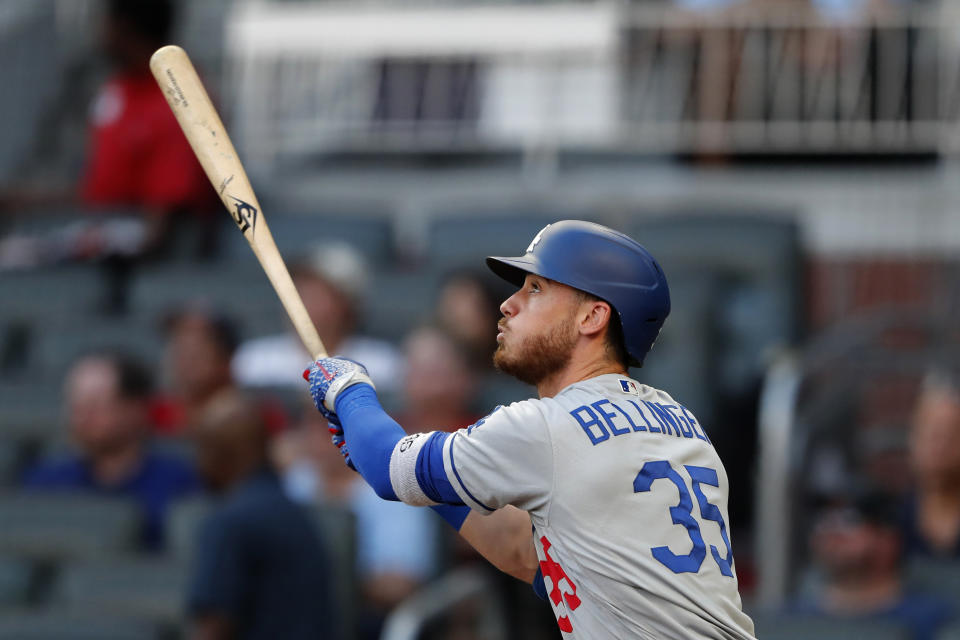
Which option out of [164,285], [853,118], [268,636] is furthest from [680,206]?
[268,636]

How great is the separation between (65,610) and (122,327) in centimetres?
179

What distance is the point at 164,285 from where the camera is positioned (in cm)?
712

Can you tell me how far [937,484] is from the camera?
522cm

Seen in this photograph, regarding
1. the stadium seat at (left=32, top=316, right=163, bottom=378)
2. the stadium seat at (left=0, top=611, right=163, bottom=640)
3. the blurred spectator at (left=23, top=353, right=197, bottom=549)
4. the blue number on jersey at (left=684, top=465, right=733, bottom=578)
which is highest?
the blue number on jersey at (left=684, top=465, right=733, bottom=578)

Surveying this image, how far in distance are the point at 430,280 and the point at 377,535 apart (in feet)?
5.42

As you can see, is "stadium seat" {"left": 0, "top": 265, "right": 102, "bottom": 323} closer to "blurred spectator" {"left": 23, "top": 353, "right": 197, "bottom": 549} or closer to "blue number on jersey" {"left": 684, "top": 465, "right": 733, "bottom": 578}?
"blurred spectator" {"left": 23, "top": 353, "right": 197, "bottom": 549}

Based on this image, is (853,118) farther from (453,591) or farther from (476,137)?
(453,591)

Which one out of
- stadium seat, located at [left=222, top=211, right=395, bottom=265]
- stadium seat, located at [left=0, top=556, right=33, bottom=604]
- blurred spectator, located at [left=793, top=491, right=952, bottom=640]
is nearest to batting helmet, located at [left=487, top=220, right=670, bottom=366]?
blurred spectator, located at [left=793, top=491, right=952, bottom=640]

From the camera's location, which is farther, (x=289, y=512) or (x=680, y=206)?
(x=680, y=206)

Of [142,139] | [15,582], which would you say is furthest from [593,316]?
[142,139]

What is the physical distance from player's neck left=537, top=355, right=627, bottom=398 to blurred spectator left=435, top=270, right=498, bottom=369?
322 centimetres

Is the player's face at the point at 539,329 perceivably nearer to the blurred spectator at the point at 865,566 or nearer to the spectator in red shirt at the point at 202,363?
the blurred spectator at the point at 865,566

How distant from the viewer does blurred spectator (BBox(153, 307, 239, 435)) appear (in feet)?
19.3

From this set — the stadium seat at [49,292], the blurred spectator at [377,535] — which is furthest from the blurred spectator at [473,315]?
the stadium seat at [49,292]
